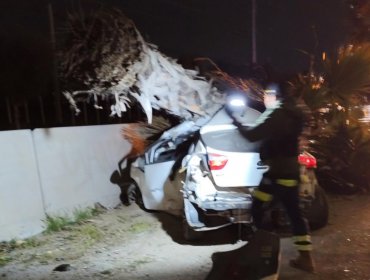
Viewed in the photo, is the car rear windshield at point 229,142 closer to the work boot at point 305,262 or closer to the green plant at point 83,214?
the work boot at point 305,262

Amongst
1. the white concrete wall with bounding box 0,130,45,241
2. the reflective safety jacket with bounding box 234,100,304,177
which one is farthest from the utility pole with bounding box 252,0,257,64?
the reflective safety jacket with bounding box 234,100,304,177

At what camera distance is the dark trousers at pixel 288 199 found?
459 centimetres

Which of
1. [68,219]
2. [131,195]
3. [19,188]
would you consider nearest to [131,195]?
[131,195]

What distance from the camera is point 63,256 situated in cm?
552

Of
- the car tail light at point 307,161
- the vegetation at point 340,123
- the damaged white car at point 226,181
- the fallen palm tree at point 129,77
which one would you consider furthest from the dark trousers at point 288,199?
the vegetation at point 340,123

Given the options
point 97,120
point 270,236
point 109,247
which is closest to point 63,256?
point 109,247

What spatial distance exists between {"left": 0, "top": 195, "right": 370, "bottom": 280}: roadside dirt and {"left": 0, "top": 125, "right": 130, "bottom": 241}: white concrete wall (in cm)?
37

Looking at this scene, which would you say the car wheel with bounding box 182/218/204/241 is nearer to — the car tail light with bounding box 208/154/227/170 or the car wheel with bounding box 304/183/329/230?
the car tail light with bounding box 208/154/227/170

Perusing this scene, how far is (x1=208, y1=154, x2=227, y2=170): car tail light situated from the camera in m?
5.17

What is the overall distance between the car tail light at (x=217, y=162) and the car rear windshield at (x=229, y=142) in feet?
0.36

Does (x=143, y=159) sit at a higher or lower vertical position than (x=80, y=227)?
higher

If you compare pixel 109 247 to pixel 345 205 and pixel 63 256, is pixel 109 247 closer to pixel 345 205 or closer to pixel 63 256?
pixel 63 256

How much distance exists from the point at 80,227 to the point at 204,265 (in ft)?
8.12

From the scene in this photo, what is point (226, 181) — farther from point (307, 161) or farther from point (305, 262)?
point (305, 262)
